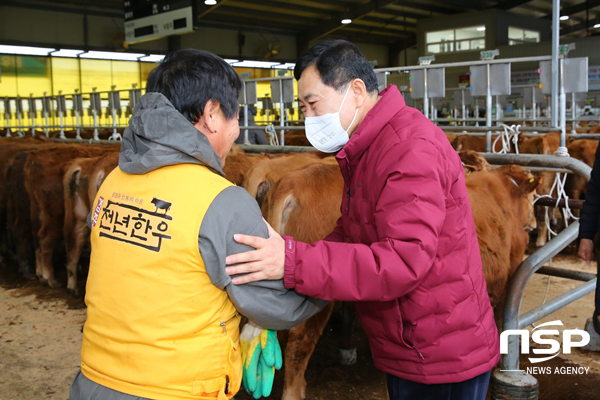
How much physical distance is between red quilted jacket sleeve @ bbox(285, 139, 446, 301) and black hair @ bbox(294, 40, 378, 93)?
0.41 m

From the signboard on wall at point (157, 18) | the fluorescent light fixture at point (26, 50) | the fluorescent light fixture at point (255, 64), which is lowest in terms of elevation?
the signboard on wall at point (157, 18)

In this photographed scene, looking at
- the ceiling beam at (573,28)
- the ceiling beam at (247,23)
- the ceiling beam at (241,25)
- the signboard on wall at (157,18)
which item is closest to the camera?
the signboard on wall at (157,18)

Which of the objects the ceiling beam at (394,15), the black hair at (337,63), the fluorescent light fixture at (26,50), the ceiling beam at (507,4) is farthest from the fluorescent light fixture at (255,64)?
the black hair at (337,63)

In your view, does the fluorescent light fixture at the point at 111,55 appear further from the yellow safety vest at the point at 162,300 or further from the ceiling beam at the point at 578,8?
the ceiling beam at the point at 578,8

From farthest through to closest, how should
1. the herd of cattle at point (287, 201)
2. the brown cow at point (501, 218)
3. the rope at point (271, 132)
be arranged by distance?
the rope at point (271, 132), the brown cow at point (501, 218), the herd of cattle at point (287, 201)

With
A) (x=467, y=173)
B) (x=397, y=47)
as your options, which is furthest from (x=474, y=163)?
(x=397, y=47)

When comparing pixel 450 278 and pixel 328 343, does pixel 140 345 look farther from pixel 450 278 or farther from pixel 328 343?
pixel 328 343

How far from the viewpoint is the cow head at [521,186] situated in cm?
381

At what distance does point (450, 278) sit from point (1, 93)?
22.7 m

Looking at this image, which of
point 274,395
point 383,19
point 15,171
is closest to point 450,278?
point 274,395

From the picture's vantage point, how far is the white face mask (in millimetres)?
1800

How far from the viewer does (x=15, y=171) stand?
23.0 ft

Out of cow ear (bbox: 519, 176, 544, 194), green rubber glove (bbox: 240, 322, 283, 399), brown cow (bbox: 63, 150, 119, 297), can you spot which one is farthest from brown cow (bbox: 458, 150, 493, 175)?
brown cow (bbox: 63, 150, 119, 297)

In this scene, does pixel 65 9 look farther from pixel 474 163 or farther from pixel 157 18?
pixel 474 163
